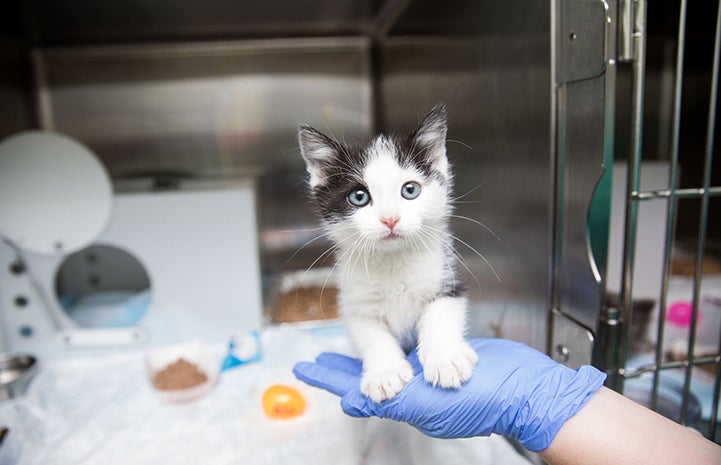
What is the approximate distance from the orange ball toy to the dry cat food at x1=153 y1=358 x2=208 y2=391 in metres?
0.23

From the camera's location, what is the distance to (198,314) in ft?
4.70

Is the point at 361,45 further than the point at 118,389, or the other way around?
the point at 361,45

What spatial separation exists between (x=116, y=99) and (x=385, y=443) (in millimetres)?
1827

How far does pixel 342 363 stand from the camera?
0.80 m

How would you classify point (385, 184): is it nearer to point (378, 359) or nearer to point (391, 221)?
point (391, 221)

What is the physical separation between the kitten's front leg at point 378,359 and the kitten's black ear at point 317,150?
27cm

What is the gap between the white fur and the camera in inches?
24.0

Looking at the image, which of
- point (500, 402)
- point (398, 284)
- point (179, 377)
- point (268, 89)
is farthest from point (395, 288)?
point (268, 89)

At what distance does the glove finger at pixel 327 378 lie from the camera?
2.39 ft

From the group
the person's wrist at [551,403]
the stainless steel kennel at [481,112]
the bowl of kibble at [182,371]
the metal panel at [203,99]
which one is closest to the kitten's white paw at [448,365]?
the person's wrist at [551,403]

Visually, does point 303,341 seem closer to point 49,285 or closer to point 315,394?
point 315,394

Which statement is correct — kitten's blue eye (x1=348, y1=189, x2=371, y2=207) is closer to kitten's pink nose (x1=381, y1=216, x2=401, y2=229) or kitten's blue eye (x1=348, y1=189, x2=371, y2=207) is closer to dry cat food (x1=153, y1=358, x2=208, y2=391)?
kitten's pink nose (x1=381, y1=216, x2=401, y2=229)

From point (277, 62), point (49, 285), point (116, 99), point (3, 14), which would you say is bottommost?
point (49, 285)

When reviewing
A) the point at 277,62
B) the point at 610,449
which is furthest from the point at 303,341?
the point at 277,62
